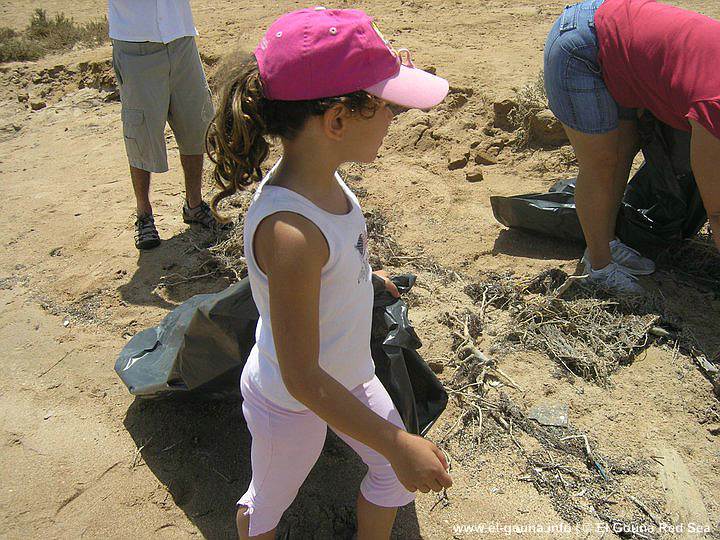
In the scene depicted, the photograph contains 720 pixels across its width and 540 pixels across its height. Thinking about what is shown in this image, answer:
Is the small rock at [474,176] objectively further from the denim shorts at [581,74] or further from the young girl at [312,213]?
the young girl at [312,213]

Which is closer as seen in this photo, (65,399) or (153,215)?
(65,399)

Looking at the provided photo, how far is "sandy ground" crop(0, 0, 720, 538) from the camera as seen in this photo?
7.12ft

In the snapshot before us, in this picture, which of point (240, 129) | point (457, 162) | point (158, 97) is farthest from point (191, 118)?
point (240, 129)

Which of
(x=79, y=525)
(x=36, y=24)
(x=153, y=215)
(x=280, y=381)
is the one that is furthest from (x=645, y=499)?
(x=36, y=24)

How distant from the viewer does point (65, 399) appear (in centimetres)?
268

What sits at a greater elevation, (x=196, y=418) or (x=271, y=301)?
(x=271, y=301)

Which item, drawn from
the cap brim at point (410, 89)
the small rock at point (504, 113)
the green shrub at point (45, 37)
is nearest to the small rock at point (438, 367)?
the cap brim at point (410, 89)

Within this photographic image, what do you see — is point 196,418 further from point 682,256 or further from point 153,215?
point 682,256

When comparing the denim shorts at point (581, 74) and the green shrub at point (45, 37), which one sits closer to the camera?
the denim shorts at point (581, 74)

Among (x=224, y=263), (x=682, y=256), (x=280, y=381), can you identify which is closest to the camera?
(x=280, y=381)

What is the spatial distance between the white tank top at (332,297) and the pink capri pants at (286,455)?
40 millimetres

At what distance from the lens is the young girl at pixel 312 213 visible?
138 cm

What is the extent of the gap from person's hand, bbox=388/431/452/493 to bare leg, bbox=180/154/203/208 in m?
2.71

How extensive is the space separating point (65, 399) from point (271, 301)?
1.69 meters
